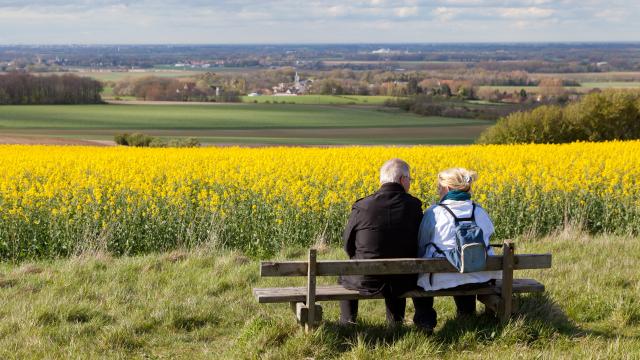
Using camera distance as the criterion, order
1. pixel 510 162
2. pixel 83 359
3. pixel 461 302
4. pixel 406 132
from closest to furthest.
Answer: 1. pixel 83 359
2. pixel 461 302
3. pixel 510 162
4. pixel 406 132

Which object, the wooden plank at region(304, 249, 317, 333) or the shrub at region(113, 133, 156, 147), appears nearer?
the wooden plank at region(304, 249, 317, 333)

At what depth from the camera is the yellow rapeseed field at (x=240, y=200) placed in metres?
10.9

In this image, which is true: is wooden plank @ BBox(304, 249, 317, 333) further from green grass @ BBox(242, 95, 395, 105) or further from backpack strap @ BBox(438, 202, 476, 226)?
green grass @ BBox(242, 95, 395, 105)

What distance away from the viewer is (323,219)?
11508mm

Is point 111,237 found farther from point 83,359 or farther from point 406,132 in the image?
point 406,132

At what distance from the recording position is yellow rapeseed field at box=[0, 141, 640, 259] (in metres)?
10.9

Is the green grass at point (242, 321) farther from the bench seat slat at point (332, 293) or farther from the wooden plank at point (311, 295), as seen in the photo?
the bench seat slat at point (332, 293)

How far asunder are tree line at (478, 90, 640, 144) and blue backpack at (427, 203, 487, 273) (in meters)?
33.1

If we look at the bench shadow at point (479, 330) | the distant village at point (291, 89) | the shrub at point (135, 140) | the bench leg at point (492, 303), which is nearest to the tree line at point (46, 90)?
the distant village at point (291, 89)

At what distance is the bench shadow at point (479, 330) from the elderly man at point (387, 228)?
0.75 feet

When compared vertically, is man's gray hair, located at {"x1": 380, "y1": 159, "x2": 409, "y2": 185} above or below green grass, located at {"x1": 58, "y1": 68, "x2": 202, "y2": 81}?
above

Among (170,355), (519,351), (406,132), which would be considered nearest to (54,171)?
(170,355)

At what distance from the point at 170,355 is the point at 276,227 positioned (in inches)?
230

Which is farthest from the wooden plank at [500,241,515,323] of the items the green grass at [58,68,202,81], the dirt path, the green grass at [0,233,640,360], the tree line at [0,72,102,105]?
the green grass at [58,68,202,81]
